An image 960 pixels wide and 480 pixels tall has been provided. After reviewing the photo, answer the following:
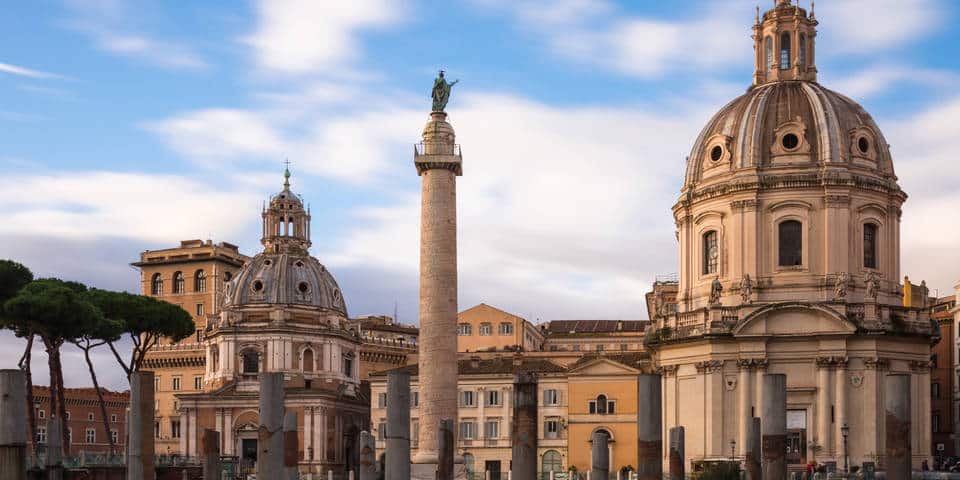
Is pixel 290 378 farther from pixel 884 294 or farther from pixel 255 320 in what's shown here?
pixel 884 294

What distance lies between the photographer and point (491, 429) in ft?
296

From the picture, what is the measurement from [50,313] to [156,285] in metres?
62.0

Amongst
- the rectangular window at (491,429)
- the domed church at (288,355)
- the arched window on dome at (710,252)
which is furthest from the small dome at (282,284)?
the arched window on dome at (710,252)

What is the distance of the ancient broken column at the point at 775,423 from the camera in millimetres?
34375

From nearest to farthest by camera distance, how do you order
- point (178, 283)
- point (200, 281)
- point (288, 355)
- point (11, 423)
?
point (11, 423)
point (288, 355)
point (200, 281)
point (178, 283)

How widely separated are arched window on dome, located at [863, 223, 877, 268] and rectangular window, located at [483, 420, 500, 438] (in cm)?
2657

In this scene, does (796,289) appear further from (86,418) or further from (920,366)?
(86,418)

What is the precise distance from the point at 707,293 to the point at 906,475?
150ft

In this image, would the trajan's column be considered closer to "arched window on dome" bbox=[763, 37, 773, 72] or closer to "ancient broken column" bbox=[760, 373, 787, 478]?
"arched window on dome" bbox=[763, 37, 773, 72]

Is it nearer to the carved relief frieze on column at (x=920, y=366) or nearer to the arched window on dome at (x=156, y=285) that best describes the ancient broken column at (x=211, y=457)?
the carved relief frieze on column at (x=920, y=366)

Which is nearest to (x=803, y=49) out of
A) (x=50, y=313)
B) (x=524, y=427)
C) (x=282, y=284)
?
(x=50, y=313)

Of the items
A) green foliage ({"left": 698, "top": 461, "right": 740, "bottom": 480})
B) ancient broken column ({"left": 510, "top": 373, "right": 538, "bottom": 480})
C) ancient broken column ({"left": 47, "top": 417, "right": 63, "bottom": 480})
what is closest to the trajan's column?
green foliage ({"left": 698, "top": 461, "right": 740, "bottom": 480})

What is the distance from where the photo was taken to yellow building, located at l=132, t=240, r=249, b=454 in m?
121

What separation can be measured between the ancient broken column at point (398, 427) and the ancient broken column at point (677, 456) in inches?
476
